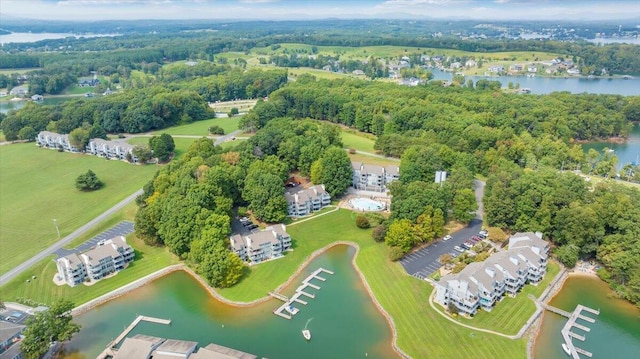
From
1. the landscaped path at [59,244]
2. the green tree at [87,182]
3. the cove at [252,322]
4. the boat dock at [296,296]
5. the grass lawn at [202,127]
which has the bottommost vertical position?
the cove at [252,322]

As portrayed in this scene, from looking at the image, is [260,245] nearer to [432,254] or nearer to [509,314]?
[432,254]

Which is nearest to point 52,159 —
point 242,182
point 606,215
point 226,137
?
point 226,137

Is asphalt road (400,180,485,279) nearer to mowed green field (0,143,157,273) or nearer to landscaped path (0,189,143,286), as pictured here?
landscaped path (0,189,143,286)

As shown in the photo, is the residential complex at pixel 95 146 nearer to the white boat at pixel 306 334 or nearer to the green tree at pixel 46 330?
the green tree at pixel 46 330

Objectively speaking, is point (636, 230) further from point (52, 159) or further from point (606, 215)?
point (52, 159)

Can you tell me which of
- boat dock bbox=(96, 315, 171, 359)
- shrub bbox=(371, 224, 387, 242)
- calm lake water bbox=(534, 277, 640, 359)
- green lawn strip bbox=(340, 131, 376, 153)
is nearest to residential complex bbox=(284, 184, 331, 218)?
shrub bbox=(371, 224, 387, 242)

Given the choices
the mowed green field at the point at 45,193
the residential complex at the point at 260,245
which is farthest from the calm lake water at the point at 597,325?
the mowed green field at the point at 45,193
